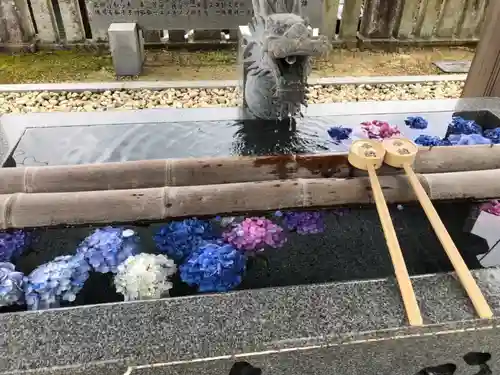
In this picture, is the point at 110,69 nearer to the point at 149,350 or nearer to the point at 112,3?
the point at 112,3

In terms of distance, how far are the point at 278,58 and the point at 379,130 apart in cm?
111

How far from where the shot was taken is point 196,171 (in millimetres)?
2029

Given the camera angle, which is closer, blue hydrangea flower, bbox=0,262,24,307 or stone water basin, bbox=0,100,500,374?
stone water basin, bbox=0,100,500,374

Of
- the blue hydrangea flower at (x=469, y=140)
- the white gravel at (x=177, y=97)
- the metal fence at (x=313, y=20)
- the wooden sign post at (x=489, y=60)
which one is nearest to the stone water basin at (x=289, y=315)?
the blue hydrangea flower at (x=469, y=140)

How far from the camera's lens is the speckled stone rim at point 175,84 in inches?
210

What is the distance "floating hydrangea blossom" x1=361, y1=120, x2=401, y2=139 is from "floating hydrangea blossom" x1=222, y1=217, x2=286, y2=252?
1426mm

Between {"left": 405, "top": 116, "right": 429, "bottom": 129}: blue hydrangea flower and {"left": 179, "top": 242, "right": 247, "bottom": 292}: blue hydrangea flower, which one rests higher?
{"left": 179, "top": 242, "right": 247, "bottom": 292}: blue hydrangea flower

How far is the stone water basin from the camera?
1.31 m

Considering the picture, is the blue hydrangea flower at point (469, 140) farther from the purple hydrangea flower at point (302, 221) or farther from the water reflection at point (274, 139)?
the purple hydrangea flower at point (302, 221)

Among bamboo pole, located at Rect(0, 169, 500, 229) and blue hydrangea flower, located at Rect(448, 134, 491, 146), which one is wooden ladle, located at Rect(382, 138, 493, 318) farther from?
blue hydrangea flower, located at Rect(448, 134, 491, 146)

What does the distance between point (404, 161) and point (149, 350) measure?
54.6 inches

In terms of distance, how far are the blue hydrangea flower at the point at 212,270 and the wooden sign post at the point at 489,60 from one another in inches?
130

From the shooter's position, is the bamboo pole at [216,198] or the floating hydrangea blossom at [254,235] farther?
the floating hydrangea blossom at [254,235]

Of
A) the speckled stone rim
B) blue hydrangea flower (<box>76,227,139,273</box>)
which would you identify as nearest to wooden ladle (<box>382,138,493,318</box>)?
blue hydrangea flower (<box>76,227,139,273</box>)
